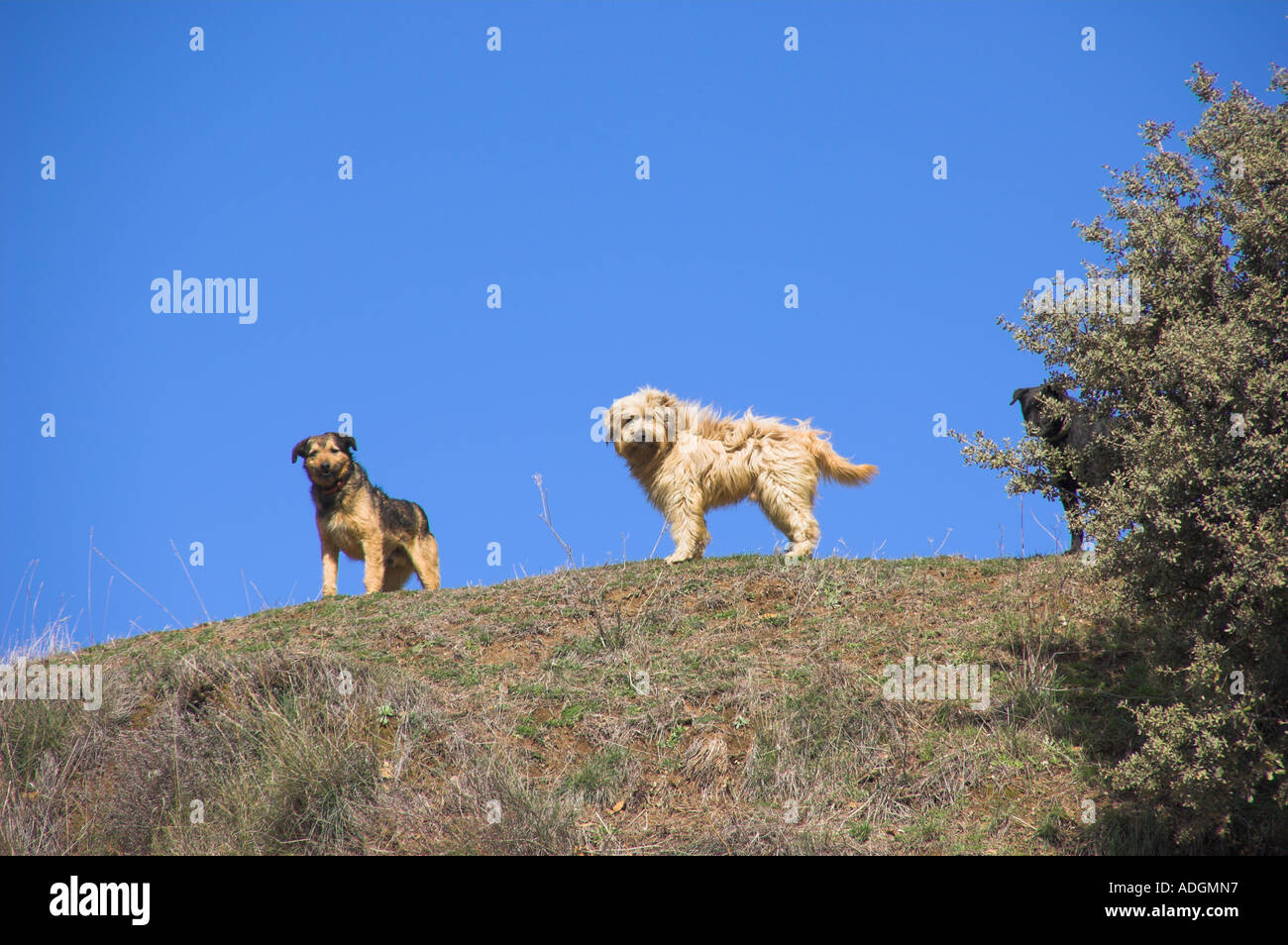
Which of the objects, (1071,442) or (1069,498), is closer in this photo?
(1069,498)

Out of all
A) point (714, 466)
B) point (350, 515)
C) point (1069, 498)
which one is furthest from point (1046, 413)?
point (350, 515)

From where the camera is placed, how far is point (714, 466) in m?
14.8

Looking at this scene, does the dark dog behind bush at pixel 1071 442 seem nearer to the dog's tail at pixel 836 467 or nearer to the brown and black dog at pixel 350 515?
the dog's tail at pixel 836 467

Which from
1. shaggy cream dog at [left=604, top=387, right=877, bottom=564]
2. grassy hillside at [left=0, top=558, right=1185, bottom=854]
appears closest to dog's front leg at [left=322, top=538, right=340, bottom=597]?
grassy hillside at [left=0, top=558, right=1185, bottom=854]

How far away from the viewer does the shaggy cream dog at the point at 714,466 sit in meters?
14.6

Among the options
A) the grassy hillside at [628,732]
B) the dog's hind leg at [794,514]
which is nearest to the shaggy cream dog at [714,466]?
the dog's hind leg at [794,514]

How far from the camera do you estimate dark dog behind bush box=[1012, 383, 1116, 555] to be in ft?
32.2

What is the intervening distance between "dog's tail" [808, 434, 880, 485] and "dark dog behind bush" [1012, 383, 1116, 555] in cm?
251

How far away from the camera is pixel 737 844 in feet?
30.1

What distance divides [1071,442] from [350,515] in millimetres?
8770

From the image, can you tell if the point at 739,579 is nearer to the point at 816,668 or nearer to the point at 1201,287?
the point at 816,668

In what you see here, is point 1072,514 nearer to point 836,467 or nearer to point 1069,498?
point 1069,498

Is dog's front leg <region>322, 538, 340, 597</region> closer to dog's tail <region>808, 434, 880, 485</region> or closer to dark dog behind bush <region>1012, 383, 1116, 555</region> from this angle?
dog's tail <region>808, 434, 880, 485</region>
